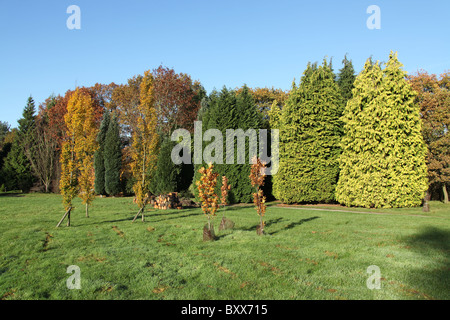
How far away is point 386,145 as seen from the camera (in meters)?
12.8

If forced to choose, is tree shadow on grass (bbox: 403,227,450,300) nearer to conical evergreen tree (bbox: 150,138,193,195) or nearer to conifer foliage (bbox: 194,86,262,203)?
conifer foliage (bbox: 194,86,262,203)

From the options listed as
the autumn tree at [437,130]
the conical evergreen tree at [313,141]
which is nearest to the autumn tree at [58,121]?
the conical evergreen tree at [313,141]

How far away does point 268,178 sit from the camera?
663 inches

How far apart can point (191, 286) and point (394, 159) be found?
38.5 ft

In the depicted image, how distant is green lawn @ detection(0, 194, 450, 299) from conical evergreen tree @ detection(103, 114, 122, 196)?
1513 centimetres

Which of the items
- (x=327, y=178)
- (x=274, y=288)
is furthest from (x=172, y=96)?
(x=274, y=288)

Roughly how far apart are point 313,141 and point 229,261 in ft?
36.4

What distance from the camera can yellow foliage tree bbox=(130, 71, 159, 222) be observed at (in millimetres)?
10086

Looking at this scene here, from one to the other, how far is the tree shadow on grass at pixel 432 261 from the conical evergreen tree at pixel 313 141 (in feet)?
22.7

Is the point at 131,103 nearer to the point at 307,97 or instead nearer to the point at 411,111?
the point at 307,97

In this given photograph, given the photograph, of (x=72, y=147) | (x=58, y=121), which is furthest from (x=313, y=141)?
(x=58, y=121)

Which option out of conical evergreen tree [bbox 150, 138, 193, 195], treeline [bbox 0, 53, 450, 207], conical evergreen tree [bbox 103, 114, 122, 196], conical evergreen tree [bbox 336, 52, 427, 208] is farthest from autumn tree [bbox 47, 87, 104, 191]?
conical evergreen tree [bbox 336, 52, 427, 208]

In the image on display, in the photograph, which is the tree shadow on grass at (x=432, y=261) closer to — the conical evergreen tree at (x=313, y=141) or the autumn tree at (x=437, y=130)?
the conical evergreen tree at (x=313, y=141)

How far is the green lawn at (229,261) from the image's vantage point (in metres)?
3.91
